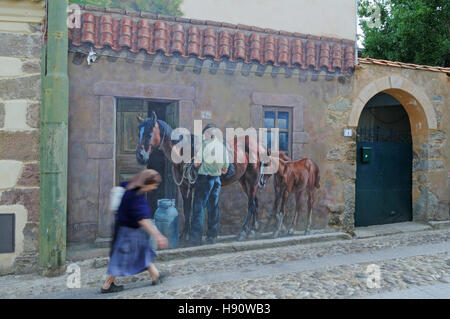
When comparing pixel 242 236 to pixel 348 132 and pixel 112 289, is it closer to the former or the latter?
pixel 112 289

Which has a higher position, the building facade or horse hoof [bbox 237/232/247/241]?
the building facade

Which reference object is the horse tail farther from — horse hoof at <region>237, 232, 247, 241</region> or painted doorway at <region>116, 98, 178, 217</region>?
painted doorway at <region>116, 98, 178, 217</region>

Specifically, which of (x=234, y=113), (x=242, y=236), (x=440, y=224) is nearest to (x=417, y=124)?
(x=440, y=224)

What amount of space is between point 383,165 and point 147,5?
5.43 meters

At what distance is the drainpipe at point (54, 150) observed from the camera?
186 inches

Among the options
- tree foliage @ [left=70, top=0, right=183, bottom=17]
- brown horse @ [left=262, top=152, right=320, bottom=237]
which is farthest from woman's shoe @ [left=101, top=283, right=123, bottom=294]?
tree foliage @ [left=70, top=0, right=183, bottom=17]

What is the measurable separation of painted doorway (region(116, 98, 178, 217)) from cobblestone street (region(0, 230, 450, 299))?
113 cm

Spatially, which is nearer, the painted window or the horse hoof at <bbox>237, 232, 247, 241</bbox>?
the horse hoof at <bbox>237, 232, 247, 241</bbox>

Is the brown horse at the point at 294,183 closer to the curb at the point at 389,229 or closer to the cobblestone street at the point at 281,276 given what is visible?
the cobblestone street at the point at 281,276

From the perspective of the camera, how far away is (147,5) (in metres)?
5.46

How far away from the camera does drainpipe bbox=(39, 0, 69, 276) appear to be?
15.5 feet

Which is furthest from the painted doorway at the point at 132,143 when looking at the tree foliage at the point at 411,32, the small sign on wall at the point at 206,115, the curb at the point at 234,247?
the tree foliage at the point at 411,32
